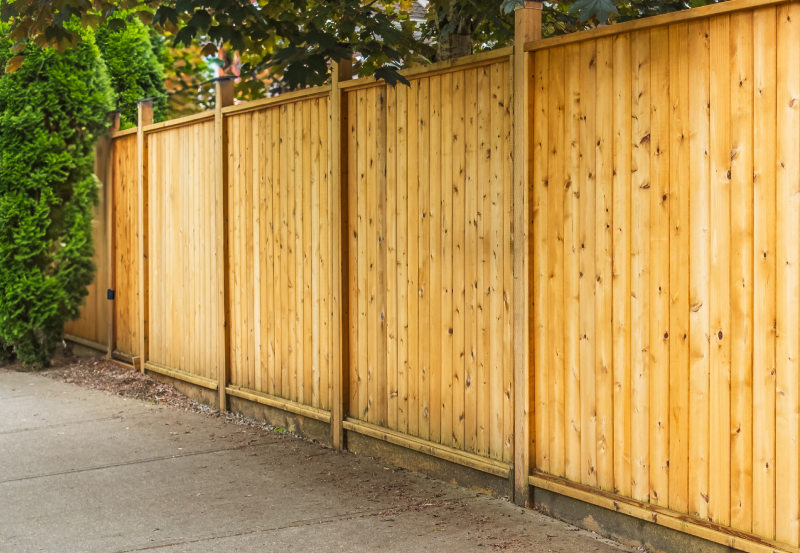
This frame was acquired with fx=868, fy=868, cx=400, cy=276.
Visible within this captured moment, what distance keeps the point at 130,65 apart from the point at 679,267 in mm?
9372

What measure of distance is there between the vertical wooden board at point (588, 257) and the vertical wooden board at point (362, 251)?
71.2 inches

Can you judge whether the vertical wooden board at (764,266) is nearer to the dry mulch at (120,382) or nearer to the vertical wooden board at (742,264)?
the vertical wooden board at (742,264)

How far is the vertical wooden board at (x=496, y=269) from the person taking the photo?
14.9 feet

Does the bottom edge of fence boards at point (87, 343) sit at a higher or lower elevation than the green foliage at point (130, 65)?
lower

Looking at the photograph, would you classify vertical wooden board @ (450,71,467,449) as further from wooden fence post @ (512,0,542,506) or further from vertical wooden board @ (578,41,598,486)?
vertical wooden board @ (578,41,598,486)

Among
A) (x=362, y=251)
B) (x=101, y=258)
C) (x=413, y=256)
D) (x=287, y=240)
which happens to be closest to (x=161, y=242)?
(x=101, y=258)

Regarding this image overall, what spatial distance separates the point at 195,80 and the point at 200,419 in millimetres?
11780

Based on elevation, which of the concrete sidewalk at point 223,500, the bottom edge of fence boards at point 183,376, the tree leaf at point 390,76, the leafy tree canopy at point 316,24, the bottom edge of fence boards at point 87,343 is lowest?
the concrete sidewalk at point 223,500

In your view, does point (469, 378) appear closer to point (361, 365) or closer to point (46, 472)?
point (361, 365)

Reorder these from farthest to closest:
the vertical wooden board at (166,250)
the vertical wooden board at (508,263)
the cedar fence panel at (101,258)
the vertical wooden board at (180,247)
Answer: the cedar fence panel at (101,258) → the vertical wooden board at (166,250) → the vertical wooden board at (180,247) → the vertical wooden board at (508,263)

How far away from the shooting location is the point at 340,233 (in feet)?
18.7

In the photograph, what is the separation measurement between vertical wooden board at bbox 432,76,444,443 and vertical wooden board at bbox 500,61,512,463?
0.54 meters

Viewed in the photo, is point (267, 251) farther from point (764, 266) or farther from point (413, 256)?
point (764, 266)

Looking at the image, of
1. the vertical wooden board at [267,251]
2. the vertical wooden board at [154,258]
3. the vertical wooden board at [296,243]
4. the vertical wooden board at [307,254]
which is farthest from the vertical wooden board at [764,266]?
the vertical wooden board at [154,258]
